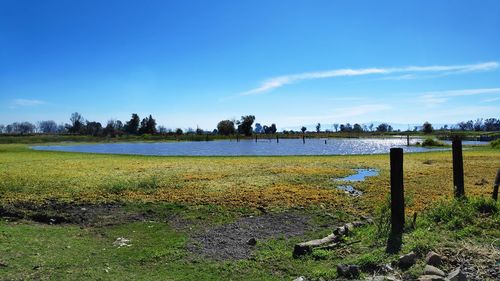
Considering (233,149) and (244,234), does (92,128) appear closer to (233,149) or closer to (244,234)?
(233,149)

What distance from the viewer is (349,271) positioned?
7141mm

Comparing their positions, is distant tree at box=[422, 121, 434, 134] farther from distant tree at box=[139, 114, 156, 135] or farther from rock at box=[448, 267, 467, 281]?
rock at box=[448, 267, 467, 281]

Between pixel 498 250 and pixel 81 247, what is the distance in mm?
9393

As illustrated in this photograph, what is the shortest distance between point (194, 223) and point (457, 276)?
7953 mm

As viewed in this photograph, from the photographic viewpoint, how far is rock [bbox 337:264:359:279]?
7082 mm

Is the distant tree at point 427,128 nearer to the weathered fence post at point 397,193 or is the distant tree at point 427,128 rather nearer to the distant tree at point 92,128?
the distant tree at point 92,128

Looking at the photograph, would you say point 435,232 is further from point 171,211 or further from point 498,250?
point 171,211

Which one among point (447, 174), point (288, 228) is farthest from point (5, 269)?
point (447, 174)

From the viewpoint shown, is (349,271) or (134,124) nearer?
(349,271)

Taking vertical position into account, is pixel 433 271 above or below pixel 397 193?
below

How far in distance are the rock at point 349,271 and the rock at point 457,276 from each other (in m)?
1.52

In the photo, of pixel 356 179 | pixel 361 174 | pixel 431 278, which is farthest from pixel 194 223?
pixel 361 174

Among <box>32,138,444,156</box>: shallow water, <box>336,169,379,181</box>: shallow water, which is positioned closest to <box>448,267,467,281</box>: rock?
<box>336,169,379,181</box>: shallow water

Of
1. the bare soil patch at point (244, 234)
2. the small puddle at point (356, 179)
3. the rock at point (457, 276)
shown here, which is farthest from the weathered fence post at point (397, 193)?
the small puddle at point (356, 179)
